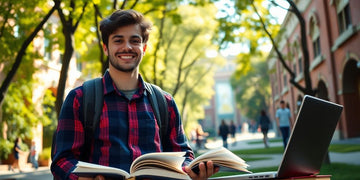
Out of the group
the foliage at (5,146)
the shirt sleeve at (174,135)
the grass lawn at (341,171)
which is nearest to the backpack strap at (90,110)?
the shirt sleeve at (174,135)

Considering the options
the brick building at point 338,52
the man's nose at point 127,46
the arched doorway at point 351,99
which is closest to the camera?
the man's nose at point 127,46

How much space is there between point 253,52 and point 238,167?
1312 centimetres

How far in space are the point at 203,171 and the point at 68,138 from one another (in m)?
0.83

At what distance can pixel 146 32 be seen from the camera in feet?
8.36

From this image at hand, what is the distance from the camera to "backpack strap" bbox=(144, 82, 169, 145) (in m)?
2.54

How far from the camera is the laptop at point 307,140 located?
205 centimetres

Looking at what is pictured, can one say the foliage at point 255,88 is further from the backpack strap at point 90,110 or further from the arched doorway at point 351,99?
the backpack strap at point 90,110

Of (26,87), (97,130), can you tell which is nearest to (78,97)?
(97,130)

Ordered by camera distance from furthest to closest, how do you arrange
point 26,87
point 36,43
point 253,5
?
point 36,43 < point 26,87 < point 253,5

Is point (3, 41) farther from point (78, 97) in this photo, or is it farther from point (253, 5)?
point (78, 97)

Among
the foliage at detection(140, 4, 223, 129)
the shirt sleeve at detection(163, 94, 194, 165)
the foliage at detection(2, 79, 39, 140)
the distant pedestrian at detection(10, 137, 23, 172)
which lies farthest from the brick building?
the shirt sleeve at detection(163, 94, 194, 165)

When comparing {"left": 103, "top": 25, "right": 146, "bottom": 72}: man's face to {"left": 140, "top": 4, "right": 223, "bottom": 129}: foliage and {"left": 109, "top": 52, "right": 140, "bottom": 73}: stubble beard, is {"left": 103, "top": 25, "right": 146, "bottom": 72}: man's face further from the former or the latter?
{"left": 140, "top": 4, "right": 223, "bottom": 129}: foliage

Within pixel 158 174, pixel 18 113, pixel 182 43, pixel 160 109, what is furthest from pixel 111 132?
pixel 182 43

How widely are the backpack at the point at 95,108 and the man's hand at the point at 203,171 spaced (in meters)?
0.49
